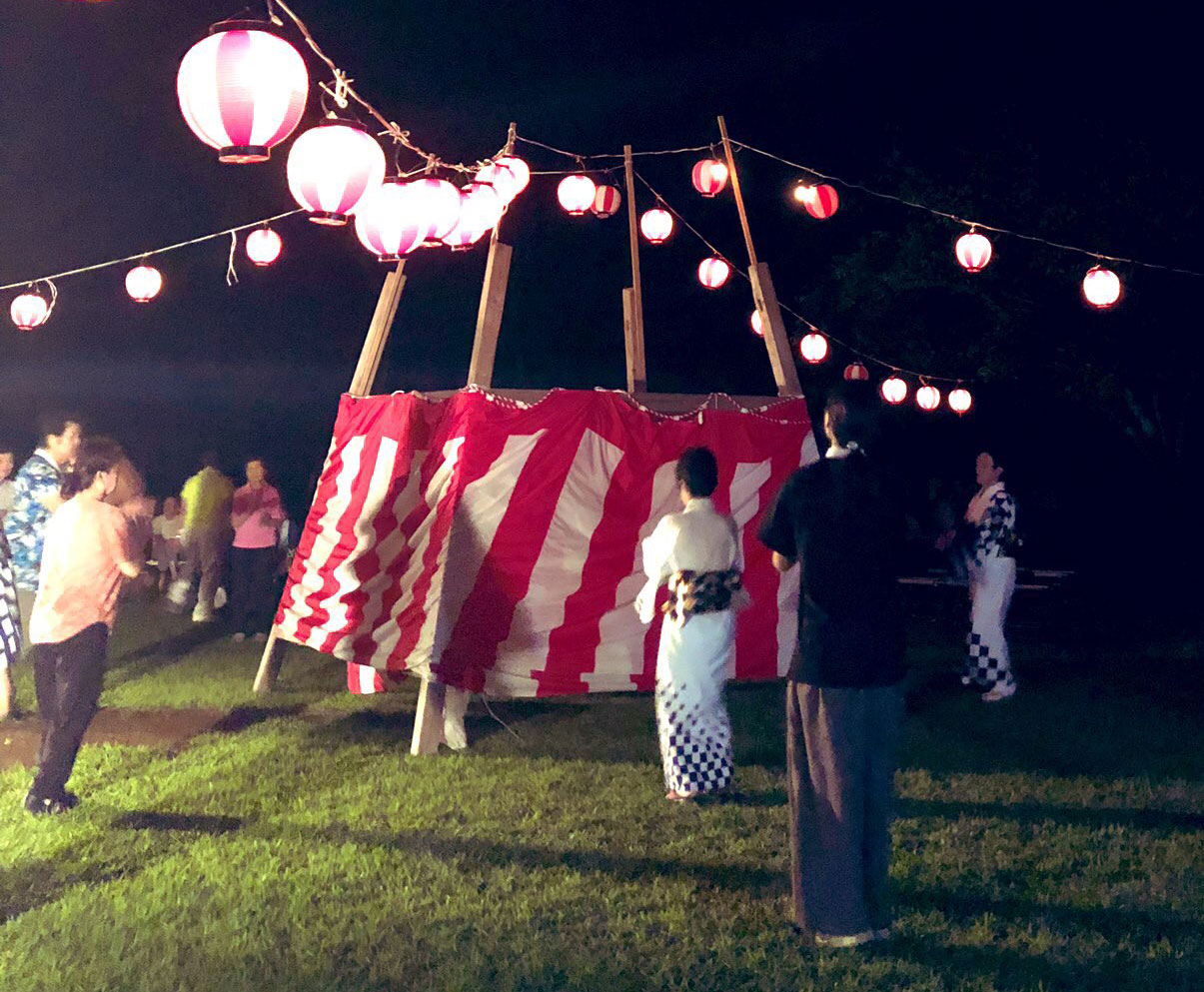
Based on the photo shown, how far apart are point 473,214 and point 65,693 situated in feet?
14.2

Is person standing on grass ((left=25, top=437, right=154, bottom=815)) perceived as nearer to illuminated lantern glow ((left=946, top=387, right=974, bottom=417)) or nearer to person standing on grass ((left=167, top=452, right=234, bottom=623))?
person standing on grass ((left=167, top=452, right=234, bottom=623))

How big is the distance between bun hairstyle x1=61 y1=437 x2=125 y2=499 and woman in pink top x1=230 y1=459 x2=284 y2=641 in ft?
22.8

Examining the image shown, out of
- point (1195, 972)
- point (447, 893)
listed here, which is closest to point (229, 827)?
point (447, 893)

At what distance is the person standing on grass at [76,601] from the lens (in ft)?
21.4

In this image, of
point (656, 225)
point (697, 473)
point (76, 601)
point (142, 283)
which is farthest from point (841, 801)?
point (142, 283)

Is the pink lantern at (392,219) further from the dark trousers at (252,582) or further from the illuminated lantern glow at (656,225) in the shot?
the dark trousers at (252,582)

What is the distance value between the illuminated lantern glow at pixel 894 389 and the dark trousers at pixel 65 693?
17.0 m

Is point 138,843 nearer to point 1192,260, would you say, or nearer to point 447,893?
point 447,893

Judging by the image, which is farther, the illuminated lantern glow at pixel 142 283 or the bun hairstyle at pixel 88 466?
the illuminated lantern glow at pixel 142 283

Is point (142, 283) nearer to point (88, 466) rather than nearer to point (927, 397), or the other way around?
point (88, 466)

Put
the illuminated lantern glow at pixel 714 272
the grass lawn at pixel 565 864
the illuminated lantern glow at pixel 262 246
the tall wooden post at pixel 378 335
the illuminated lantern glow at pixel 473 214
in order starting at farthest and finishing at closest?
the illuminated lantern glow at pixel 714 272
the illuminated lantern glow at pixel 262 246
the tall wooden post at pixel 378 335
the illuminated lantern glow at pixel 473 214
the grass lawn at pixel 565 864

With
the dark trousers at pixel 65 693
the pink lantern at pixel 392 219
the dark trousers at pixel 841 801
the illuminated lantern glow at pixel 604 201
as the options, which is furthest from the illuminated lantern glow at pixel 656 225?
the dark trousers at pixel 841 801

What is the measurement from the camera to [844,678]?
187 inches

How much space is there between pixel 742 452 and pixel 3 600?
5.29 meters
